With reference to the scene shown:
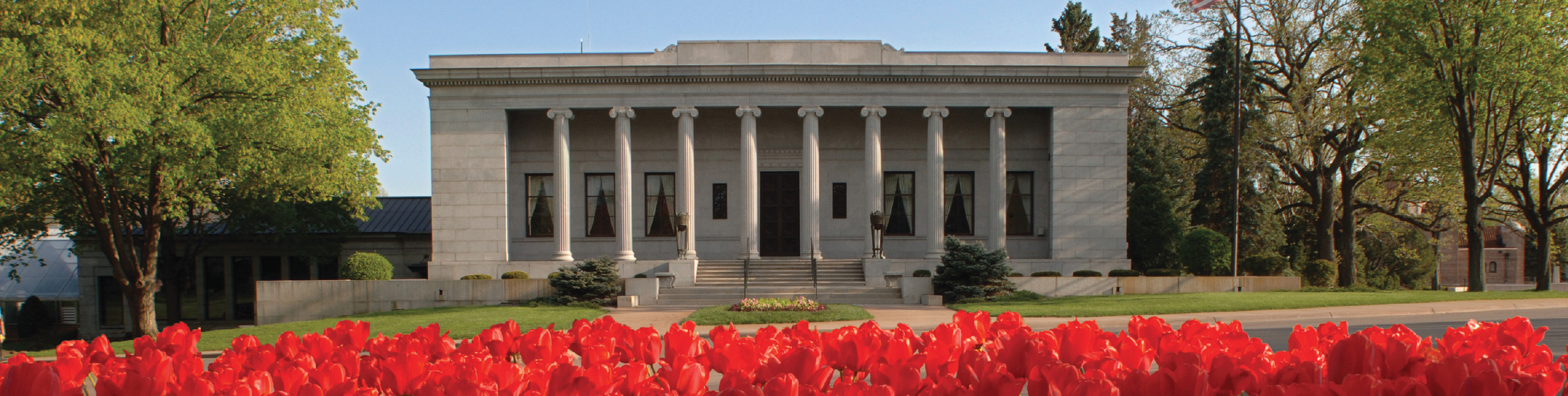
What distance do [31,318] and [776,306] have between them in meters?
31.4

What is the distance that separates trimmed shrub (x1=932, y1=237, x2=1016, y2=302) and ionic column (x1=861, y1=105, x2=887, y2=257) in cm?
486

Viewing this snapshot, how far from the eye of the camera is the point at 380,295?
26125 millimetres

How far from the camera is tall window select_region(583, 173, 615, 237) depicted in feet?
108

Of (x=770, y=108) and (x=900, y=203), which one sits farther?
(x=900, y=203)

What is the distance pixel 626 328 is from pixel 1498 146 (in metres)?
32.0

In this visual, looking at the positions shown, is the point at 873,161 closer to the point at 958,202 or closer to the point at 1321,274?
the point at 958,202

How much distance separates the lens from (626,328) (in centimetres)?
370

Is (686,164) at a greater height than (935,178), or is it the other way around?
(686,164)

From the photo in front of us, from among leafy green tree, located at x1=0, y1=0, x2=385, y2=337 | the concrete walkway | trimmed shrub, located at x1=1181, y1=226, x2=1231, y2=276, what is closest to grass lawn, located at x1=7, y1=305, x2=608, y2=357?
the concrete walkway

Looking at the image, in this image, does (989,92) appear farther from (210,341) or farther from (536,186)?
(210,341)

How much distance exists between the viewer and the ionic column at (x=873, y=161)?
97.7ft

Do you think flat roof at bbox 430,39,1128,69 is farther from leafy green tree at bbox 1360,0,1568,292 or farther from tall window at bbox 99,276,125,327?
tall window at bbox 99,276,125,327

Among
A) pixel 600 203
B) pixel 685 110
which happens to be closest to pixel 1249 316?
pixel 685 110

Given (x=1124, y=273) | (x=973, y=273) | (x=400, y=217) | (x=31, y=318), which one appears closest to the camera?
(x=973, y=273)
